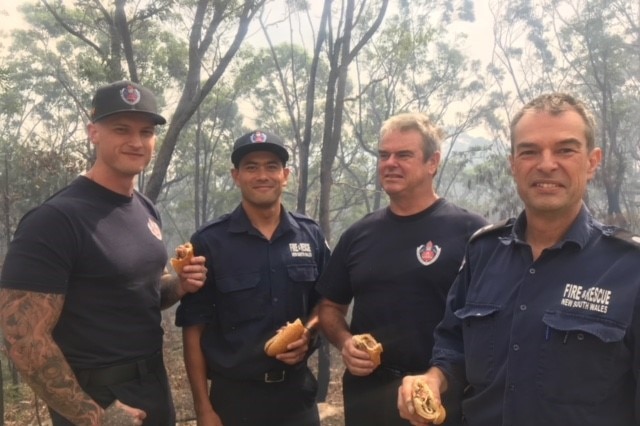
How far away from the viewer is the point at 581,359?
1709 mm

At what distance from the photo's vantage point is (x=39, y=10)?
18562 mm

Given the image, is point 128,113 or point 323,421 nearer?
point 128,113

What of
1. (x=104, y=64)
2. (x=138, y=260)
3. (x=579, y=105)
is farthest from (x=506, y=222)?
(x=104, y=64)

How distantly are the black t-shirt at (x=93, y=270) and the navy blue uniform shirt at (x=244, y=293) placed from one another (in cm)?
34

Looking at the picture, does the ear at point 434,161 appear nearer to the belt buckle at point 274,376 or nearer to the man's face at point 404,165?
the man's face at point 404,165

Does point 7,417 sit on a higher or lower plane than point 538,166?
lower

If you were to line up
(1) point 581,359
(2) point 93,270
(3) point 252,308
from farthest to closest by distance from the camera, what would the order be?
(3) point 252,308, (2) point 93,270, (1) point 581,359

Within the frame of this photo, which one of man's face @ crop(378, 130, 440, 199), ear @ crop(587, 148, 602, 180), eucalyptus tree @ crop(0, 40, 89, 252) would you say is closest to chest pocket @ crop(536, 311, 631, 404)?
ear @ crop(587, 148, 602, 180)

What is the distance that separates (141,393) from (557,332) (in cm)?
186

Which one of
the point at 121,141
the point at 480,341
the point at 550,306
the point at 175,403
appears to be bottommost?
the point at 175,403

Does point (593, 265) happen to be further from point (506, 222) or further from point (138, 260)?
point (138, 260)

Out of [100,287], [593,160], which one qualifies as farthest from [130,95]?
[593,160]

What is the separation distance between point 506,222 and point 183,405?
905 cm

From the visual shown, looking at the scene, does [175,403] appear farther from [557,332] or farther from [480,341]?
[557,332]
